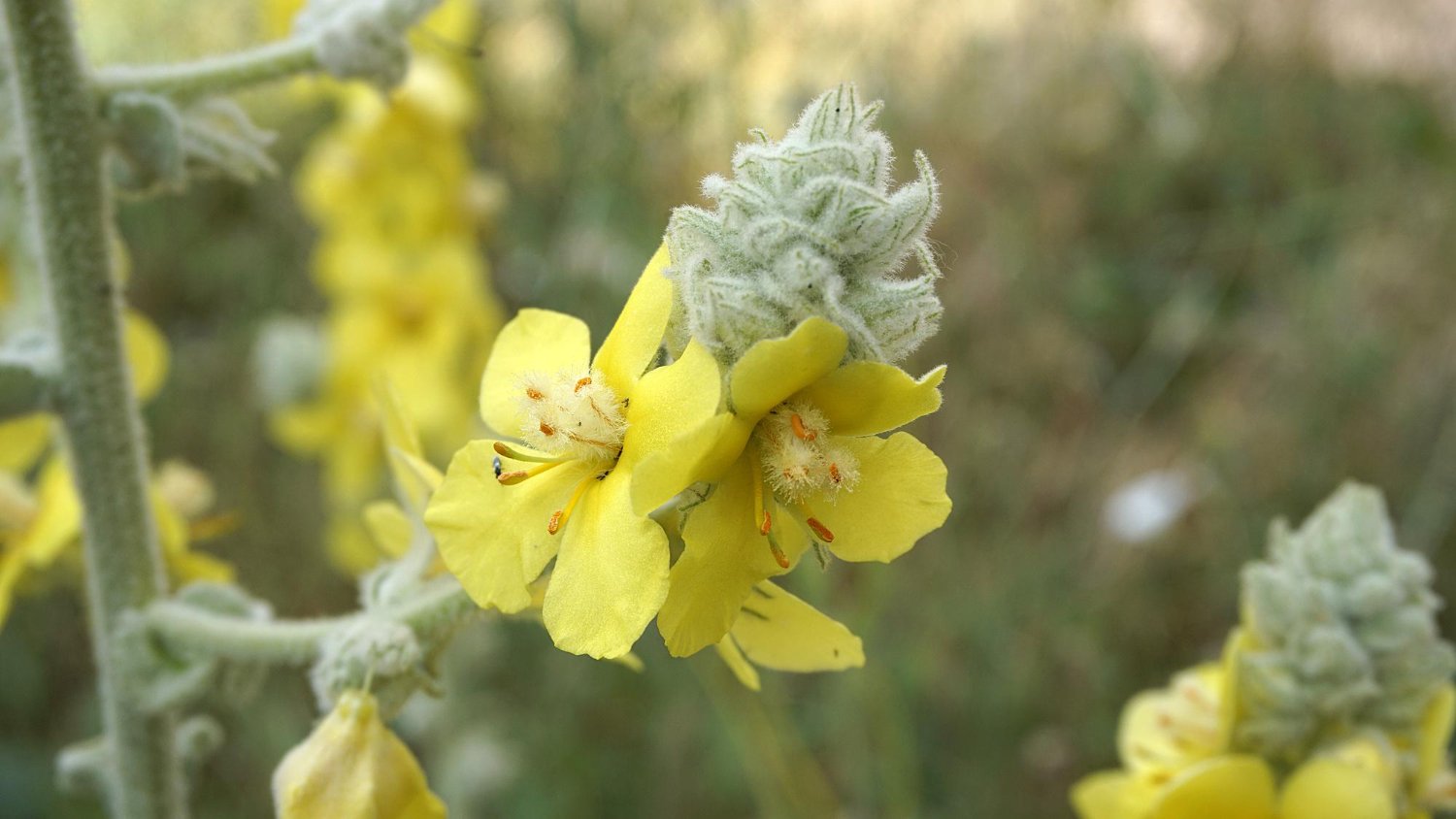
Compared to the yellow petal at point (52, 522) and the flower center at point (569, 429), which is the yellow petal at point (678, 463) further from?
the yellow petal at point (52, 522)

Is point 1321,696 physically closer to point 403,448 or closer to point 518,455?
point 518,455

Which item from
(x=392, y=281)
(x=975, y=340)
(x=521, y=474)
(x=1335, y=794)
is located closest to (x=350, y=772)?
(x=521, y=474)

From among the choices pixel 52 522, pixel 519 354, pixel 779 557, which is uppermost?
pixel 52 522

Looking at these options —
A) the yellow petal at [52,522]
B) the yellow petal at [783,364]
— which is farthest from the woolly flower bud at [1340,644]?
the yellow petal at [52,522]

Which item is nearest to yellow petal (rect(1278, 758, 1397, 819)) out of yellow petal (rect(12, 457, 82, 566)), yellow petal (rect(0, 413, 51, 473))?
yellow petal (rect(12, 457, 82, 566))

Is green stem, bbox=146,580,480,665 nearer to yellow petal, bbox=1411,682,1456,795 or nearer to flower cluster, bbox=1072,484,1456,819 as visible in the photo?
flower cluster, bbox=1072,484,1456,819

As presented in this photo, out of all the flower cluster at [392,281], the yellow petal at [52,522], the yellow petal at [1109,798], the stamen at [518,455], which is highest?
the flower cluster at [392,281]

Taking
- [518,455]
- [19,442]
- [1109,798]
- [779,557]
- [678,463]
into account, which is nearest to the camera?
[678,463]
